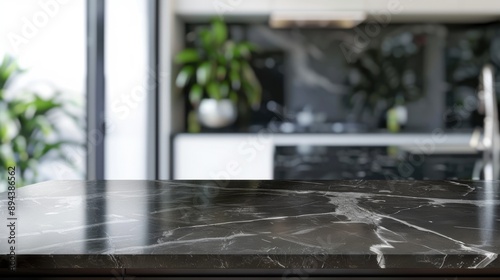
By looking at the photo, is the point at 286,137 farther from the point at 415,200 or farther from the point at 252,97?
the point at 415,200

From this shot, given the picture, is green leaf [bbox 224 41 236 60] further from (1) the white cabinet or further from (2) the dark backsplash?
(1) the white cabinet

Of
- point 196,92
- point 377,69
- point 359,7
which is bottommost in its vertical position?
point 196,92

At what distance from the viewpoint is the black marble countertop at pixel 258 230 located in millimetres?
846

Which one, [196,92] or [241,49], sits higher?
[241,49]

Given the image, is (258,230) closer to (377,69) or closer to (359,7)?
(359,7)

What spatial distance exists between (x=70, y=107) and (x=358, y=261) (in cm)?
239

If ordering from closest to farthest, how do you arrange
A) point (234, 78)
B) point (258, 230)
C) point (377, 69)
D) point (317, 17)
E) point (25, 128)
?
point (258, 230) → point (25, 128) → point (317, 17) → point (234, 78) → point (377, 69)

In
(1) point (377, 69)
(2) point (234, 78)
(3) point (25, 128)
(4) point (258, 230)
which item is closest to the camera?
(4) point (258, 230)

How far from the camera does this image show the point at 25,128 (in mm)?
2668

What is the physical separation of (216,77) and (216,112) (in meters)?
0.28

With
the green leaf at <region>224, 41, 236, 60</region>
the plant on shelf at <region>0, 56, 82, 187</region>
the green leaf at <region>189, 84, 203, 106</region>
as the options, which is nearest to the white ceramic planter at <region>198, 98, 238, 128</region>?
the green leaf at <region>189, 84, 203, 106</region>

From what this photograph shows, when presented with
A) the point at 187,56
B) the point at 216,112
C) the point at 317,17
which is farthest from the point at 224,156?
the point at 317,17

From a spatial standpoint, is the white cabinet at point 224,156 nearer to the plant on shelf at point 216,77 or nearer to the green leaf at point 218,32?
the plant on shelf at point 216,77

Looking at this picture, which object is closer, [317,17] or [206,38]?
[317,17]
